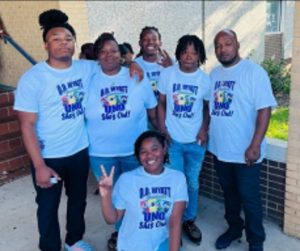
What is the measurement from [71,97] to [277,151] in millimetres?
1593

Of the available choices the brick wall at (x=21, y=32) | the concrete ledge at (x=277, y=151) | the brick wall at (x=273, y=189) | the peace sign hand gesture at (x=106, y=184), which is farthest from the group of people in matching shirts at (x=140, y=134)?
the brick wall at (x=21, y=32)

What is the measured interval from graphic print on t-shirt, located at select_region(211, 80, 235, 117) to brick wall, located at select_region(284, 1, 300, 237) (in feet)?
1.76

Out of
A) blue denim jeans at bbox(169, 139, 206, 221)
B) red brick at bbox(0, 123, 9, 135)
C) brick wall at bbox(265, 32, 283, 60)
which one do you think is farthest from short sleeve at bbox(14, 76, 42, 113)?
brick wall at bbox(265, 32, 283, 60)

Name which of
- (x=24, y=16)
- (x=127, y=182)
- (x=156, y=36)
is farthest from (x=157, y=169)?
(x=24, y=16)

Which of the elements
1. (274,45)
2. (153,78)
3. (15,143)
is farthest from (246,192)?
(274,45)

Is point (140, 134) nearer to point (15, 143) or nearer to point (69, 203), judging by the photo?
point (69, 203)

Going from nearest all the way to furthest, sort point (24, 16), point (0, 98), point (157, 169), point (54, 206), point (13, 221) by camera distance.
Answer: point (157, 169)
point (54, 206)
point (13, 221)
point (0, 98)
point (24, 16)

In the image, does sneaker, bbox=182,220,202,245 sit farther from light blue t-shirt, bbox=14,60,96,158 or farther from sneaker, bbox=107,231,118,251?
light blue t-shirt, bbox=14,60,96,158

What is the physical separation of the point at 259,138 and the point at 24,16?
4.39m

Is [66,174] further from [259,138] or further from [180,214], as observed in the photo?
[259,138]

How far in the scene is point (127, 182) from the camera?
2479 mm

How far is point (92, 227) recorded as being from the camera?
135 inches

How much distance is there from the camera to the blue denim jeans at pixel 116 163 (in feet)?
9.26

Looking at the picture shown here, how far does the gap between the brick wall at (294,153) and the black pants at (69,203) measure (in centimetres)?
145
